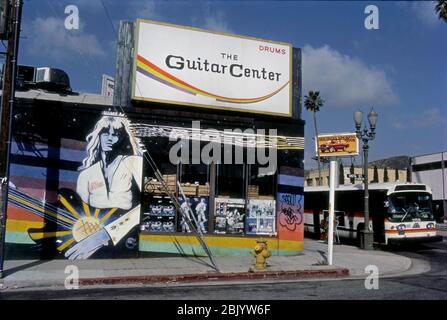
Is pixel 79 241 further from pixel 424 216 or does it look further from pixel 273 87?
pixel 424 216

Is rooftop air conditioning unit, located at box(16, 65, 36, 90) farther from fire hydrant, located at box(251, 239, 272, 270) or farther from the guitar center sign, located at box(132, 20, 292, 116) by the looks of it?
fire hydrant, located at box(251, 239, 272, 270)

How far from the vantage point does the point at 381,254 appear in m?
17.3

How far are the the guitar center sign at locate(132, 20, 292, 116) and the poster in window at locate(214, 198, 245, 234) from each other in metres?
3.04

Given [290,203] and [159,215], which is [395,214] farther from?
[159,215]

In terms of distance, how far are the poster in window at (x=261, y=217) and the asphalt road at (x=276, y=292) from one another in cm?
420

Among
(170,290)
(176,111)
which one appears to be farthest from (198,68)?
(170,290)

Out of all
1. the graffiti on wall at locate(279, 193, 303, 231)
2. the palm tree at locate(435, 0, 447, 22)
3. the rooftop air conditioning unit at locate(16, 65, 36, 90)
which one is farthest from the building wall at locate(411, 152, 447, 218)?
the rooftop air conditioning unit at locate(16, 65, 36, 90)

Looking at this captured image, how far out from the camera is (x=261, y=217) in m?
15.3

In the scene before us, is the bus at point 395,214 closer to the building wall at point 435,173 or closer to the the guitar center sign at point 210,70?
the the guitar center sign at point 210,70

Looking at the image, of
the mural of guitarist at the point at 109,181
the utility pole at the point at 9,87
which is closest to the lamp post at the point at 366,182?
the mural of guitarist at the point at 109,181

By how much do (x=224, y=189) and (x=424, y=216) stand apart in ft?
31.4

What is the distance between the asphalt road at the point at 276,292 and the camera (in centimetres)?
901

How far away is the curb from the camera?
10.7 m

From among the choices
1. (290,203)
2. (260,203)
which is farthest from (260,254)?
(290,203)
